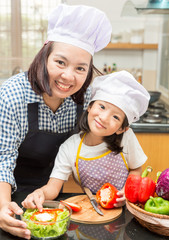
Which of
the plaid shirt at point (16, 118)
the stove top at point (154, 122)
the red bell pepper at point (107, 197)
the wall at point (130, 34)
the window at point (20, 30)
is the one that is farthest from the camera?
the wall at point (130, 34)

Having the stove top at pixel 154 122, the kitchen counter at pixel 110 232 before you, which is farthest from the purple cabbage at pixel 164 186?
the stove top at pixel 154 122

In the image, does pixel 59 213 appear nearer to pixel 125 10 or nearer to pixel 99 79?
pixel 99 79

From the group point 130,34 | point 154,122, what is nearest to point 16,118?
point 154,122

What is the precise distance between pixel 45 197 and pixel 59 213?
215mm

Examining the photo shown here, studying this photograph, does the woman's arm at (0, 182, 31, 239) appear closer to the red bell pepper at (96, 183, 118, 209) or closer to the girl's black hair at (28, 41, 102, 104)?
the red bell pepper at (96, 183, 118, 209)

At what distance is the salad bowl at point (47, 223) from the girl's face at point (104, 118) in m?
0.36

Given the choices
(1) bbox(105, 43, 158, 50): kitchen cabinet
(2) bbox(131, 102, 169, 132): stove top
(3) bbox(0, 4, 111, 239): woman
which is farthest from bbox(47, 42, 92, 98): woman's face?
(1) bbox(105, 43, 158, 50): kitchen cabinet

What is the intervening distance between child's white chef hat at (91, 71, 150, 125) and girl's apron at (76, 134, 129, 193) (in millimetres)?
173

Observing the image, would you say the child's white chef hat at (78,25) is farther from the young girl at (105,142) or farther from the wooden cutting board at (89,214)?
the wooden cutting board at (89,214)

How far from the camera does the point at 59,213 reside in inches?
36.6

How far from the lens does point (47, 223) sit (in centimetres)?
86

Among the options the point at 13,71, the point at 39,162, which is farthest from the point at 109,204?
the point at 13,71

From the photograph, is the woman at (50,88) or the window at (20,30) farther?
the window at (20,30)

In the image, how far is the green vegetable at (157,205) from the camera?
907 mm
